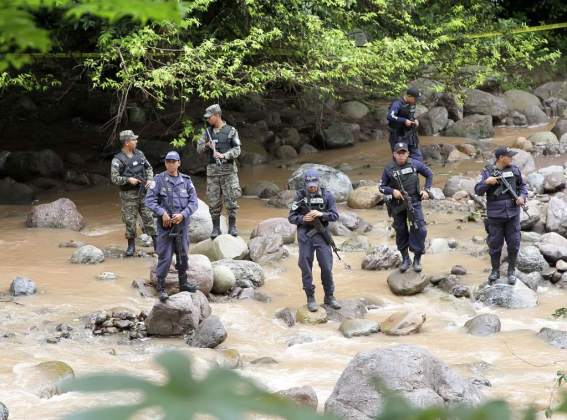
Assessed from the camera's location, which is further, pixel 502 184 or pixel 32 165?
pixel 32 165

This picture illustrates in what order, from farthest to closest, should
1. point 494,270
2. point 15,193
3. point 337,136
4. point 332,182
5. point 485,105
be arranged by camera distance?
point 485,105
point 337,136
point 15,193
point 332,182
point 494,270

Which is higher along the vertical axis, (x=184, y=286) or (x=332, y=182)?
(x=332, y=182)

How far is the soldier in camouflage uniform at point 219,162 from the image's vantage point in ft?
36.9

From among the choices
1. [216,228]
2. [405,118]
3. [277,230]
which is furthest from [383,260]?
[405,118]

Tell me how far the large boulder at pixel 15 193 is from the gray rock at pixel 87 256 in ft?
15.7

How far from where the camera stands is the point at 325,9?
15.7m

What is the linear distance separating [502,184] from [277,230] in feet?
12.7

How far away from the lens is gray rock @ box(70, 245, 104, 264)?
11.4 metres

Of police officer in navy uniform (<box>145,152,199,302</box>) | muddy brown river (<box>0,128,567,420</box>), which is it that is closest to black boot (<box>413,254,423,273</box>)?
muddy brown river (<box>0,128,567,420</box>)

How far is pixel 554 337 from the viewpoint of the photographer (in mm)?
8750

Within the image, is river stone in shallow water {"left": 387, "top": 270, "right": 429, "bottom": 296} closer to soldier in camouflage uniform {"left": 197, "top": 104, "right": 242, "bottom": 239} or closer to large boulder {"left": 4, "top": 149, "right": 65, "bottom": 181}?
soldier in camouflage uniform {"left": 197, "top": 104, "right": 242, "bottom": 239}

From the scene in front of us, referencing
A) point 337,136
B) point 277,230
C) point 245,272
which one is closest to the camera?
point 245,272

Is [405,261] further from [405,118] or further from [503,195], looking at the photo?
[405,118]

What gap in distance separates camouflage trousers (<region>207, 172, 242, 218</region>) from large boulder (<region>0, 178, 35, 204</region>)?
5551mm
